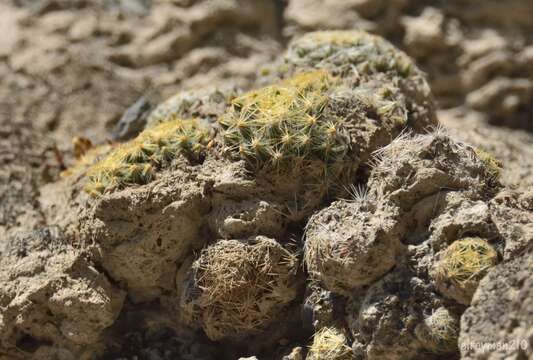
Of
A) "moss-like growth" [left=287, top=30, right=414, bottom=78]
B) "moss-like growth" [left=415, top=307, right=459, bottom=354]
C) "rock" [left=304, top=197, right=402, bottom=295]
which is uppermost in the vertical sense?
"moss-like growth" [left=287, top=30, right=414, bottom=78]

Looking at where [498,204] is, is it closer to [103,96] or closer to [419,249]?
[419,249]

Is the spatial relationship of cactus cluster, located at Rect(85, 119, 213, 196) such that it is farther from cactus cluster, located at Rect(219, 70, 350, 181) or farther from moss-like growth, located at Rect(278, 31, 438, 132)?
moss-like growth, located at Rect(278, 31, 438, 132)

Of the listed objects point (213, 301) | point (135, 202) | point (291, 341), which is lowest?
point (291, 341)

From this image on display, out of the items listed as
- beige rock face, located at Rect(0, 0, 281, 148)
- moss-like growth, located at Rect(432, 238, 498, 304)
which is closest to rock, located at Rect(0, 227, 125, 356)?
moss-like growth, located at Rect(432, 238, 498, 304)

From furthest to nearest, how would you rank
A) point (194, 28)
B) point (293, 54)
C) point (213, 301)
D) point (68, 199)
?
point (194, 28) < point (293, 54) < point (68, 199) < point (213, 301)

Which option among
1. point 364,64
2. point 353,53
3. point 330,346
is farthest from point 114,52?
point 330,346

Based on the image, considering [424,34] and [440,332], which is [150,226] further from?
[424,34]

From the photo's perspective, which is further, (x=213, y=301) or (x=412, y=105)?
(x=412, y=105)

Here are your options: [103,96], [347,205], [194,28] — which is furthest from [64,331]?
[194,28]
